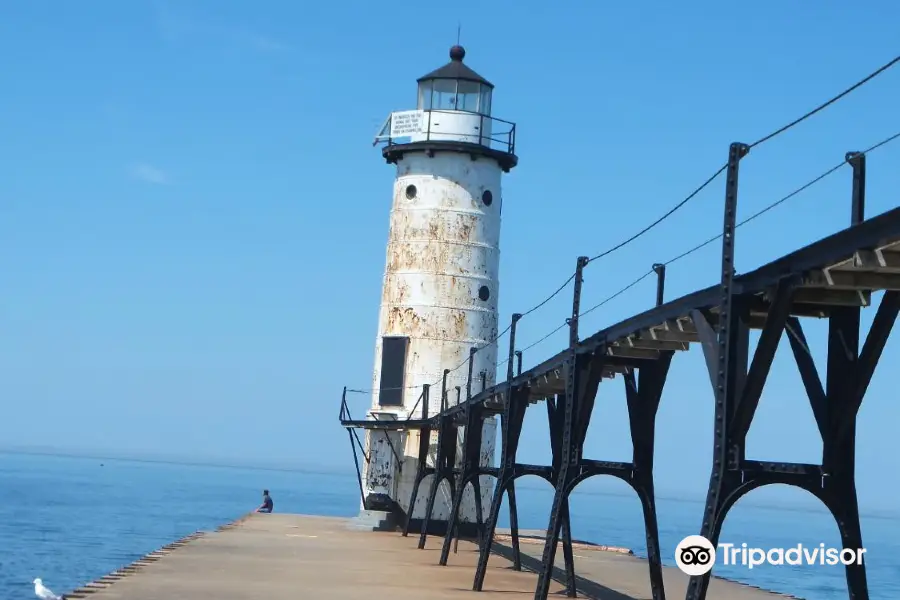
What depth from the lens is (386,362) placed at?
3653 cm

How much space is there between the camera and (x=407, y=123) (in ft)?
122

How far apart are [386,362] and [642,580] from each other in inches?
495

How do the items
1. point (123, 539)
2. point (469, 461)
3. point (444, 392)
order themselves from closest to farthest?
point (469, 461) < point (444, 392) < point (123, 539)

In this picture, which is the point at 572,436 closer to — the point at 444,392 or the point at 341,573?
the point at 341,573

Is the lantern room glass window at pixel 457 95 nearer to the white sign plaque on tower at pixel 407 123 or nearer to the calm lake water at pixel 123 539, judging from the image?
the white sign plaque on tower at pixel 407 123

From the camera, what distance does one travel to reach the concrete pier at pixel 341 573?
20438 millimetres

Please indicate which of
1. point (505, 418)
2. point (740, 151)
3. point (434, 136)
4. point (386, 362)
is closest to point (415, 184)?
→ point (434, 136)

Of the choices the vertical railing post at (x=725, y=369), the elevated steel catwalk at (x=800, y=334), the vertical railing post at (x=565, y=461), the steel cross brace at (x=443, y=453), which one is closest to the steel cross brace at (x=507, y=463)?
the vertical railing post at (x=565, y=461)

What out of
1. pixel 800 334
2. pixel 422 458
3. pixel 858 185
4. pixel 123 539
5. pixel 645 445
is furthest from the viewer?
pixel 123 539

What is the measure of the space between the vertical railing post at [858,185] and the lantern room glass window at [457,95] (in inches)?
1048

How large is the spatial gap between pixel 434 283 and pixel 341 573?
13245 mm

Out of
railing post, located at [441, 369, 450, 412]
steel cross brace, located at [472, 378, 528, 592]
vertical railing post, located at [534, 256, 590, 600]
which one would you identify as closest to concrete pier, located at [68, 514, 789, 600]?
steel cross brace, located at [472, 378, 528, 592]

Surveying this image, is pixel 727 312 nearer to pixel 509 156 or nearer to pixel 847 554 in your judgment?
pixel 847 554

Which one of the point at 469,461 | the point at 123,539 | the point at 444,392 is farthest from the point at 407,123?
the point at 123,539
